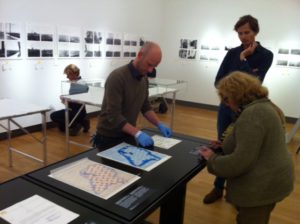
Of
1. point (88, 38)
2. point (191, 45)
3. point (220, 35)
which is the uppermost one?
point (220, 35)

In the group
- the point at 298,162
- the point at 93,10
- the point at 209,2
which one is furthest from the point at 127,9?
the point at 298,162

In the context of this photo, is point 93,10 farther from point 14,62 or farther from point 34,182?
point 34,182

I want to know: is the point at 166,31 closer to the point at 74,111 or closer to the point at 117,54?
the point at 117,54

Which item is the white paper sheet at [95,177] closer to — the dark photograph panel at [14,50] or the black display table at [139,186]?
the black display table at [139,186]

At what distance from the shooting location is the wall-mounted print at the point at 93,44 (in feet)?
16.1

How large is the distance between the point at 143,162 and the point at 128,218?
1.63ft

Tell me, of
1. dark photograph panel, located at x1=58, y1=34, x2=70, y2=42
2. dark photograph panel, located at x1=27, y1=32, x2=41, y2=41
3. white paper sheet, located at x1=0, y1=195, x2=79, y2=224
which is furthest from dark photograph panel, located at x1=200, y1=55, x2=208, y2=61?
white paper sheet, located at x1=0, y1=195, x2=79, y2=224

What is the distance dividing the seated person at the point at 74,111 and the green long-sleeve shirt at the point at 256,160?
301 cm

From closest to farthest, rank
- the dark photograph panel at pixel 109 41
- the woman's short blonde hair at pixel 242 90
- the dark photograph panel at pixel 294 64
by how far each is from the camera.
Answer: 1. the woman's short blonde hair at pixel 242 90
2. the dark photograph panel at pixel 109 41
3. the dark photograph panel at pixel 294 64

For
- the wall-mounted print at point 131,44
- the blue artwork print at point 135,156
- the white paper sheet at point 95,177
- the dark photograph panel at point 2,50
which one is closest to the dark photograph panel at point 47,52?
the dark photograph panel at point 2,50

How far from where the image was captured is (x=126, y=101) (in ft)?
6.05

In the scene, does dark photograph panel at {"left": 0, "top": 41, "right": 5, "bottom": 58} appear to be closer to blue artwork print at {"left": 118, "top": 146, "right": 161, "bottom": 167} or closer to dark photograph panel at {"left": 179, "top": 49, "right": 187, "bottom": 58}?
blue artwork print at {"left": 118, "top": 146, "right": 161, "bottom": 167}

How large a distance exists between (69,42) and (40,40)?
1.79 ft

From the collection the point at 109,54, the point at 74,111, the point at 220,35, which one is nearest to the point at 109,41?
the point at 109,54
